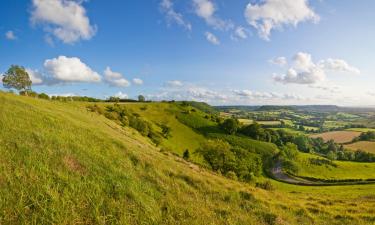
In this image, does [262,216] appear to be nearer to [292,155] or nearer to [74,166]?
[74,166]

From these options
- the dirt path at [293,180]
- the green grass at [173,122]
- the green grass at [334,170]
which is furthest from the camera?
the green grass at [173,122]

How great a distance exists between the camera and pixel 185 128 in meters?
146

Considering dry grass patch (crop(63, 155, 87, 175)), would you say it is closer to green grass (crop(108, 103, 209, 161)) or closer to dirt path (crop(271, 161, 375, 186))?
green grass (crop(108, 103, 209, 161))

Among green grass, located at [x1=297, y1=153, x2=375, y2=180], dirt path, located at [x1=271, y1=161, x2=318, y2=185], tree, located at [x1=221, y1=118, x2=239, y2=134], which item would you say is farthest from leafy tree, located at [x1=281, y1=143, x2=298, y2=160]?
tree, located at [x1=221, y1=118, x2=239, y2=134]

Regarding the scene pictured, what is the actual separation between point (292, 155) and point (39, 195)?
13633cm

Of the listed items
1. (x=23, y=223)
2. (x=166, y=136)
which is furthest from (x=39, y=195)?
(x=166, y=136)

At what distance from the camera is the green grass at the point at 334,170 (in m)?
112

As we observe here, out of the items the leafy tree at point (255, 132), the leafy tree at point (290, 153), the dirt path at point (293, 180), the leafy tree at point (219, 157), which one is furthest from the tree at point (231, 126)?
the leafy tree at point (219, 157)

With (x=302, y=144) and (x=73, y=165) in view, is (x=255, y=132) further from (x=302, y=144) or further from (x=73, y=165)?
(x=73, y=165)

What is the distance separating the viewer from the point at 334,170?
400 feet

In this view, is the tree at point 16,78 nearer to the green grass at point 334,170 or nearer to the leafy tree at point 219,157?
the leafy tree at point 219,157

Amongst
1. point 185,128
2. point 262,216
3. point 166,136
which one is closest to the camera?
point 262,216

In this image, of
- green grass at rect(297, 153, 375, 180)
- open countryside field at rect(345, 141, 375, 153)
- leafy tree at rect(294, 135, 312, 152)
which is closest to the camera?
green grass at rect(297, 153, 375, 180)

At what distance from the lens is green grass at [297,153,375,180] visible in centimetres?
11231
